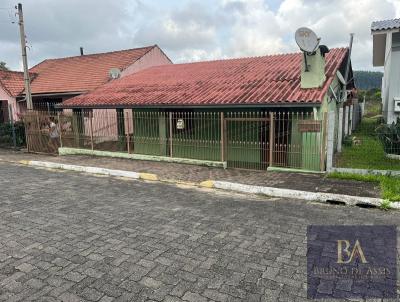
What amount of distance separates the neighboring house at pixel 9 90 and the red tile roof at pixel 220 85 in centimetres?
656

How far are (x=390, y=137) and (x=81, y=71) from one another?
16296mm

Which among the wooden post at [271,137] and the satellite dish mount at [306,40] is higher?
the satellite dish mount at [306,40]

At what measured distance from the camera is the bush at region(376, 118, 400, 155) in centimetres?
891

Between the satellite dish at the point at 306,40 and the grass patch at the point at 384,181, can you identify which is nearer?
the grass patch at the point at 384,181

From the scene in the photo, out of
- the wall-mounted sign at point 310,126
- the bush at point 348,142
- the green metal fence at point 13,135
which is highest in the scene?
the wall-mounted sign at point 310,126

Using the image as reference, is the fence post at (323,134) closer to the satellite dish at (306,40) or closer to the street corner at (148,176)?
the satellite dish at (306,40)

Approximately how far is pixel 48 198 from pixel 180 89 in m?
6.63

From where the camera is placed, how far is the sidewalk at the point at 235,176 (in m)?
7.48

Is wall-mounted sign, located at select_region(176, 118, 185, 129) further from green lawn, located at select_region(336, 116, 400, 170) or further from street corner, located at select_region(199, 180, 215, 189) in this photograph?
green lawn, located at select_region(336, 116, 400, 170)

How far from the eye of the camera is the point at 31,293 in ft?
11.6

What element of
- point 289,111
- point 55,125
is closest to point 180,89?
point 289,111

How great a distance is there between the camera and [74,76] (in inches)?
750

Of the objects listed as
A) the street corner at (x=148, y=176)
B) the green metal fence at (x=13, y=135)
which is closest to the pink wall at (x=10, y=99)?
the green metal fence at (x=13, y=135)

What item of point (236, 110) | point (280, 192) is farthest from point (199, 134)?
point (280, 192)
